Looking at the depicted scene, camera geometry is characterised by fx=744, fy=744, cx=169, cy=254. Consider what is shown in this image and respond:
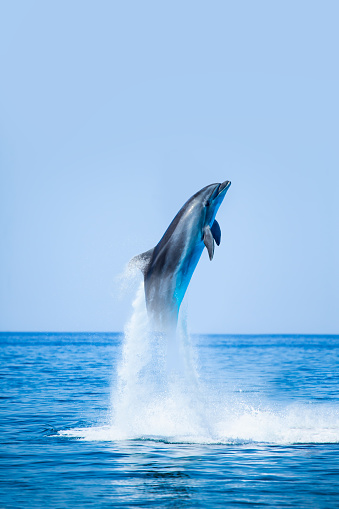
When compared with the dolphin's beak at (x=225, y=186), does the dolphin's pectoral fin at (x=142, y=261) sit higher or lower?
lower

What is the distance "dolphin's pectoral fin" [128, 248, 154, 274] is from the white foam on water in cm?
107

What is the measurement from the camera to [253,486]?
15.7 meters

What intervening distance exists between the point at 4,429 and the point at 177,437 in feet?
19.5

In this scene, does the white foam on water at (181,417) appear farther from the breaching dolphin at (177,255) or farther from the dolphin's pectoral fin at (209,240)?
the dolphin's pectoral fin at (209,240)

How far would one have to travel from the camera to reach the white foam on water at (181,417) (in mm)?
20375

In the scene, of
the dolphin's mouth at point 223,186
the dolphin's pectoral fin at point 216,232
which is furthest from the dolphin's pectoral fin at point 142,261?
the dolphin's mouth at point 223,186

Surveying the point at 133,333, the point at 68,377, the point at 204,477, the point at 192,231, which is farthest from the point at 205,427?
the point at 68,377

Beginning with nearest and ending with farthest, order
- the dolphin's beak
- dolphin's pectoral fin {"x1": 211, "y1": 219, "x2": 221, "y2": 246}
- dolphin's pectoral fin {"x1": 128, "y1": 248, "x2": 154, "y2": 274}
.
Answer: the dolphin's beak < dolphin's pectoral fin {"x1": 211, "y1": 219, "x2": 221, "y2": 246} < dolphin's pectoral fin {"x1": 128, "y1": 248, "x2": 154, "y2": 274}

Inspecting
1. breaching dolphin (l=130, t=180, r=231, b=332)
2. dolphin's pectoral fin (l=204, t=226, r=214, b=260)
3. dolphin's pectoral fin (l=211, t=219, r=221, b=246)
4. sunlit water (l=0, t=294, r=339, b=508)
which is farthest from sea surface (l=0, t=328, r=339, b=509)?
dolphin's pectoral fin (l=204, t=226, r=214, b=260)

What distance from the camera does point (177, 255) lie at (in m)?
17.6

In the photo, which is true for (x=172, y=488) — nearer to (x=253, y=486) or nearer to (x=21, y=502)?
(x=253, y=486)

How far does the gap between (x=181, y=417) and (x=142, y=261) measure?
23.9ft

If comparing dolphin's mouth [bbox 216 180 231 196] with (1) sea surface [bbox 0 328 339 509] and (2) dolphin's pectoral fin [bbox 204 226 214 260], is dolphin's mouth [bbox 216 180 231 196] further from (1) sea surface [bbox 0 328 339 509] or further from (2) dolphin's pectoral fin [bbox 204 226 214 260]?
(1) sea surface [bbox 0 328 339 509]

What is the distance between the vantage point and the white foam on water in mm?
20375
